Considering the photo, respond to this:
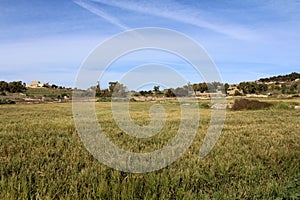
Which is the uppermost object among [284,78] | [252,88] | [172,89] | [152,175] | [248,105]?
[284,78]

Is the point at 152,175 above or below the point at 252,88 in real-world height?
below

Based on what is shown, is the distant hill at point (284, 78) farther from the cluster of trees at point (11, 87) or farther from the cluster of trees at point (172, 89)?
the cluster of trees at point (11, 87)

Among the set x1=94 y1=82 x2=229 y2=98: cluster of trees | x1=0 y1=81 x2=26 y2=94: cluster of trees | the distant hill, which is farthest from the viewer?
the distant hill

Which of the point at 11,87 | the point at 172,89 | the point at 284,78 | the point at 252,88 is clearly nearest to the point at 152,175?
the point at 172,89

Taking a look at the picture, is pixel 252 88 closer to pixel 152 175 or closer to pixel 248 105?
pixel 248 105

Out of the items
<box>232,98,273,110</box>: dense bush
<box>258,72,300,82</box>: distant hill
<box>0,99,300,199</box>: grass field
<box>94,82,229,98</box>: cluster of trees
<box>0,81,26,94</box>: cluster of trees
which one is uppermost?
<box>258,72,300,82</box>: distant hill

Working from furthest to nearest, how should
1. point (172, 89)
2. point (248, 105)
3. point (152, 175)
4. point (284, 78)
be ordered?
point (284, 78), point (172, 89), point (248, 105), point (152, 175)

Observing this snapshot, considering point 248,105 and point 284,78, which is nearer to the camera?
point 248,105

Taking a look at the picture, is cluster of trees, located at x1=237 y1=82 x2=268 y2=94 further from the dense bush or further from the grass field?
the grass field

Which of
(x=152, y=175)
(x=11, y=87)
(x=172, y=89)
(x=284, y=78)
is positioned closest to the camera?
(x=152, y=175)

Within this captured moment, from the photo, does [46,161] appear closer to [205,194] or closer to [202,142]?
[205,194]

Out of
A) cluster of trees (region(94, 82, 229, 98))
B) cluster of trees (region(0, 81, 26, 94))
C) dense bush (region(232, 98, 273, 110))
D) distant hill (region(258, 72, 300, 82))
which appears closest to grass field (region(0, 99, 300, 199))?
cluster of trees (region(94, 82, 229, 98))

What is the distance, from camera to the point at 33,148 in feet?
23.1

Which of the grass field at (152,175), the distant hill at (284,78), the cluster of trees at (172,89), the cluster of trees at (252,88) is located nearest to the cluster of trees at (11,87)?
the cluster of trees at (172,89)
